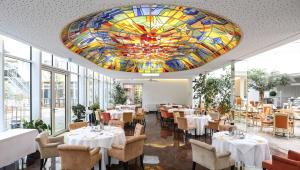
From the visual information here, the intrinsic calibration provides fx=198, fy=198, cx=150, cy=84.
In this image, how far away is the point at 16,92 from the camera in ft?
19.0

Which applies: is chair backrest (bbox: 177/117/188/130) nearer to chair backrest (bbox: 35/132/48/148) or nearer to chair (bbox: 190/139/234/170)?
chair (bbox: 190/139/234/170)

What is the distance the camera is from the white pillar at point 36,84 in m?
6.49

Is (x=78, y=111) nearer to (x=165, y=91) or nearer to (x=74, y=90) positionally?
(x=74, y=90)

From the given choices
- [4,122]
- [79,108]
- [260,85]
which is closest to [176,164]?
[4,122]

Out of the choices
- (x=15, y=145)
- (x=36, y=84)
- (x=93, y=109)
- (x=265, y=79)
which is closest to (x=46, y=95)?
(x=36, y=84)

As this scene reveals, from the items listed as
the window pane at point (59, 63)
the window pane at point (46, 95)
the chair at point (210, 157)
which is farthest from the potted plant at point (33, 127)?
the chair at point (210, 157)

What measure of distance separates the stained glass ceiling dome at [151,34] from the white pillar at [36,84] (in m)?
1.24

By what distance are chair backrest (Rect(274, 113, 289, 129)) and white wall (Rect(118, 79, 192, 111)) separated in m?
10.7

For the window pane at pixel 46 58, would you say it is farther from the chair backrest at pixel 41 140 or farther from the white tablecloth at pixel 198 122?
the white tablecloth at pixel 198 122

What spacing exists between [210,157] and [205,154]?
13 cm

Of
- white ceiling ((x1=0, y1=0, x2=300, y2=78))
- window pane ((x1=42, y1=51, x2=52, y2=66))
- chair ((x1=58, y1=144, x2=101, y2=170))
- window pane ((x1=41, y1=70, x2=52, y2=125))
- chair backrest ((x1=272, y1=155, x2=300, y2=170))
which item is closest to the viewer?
chair backrest ((x1=272, y1=155, x2=300, y2=170))

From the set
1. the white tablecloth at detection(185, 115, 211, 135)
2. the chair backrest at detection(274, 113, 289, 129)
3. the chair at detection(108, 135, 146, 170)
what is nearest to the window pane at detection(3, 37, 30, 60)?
the chair at detection(108, 135, 146, 170)

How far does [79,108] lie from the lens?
9.41 m

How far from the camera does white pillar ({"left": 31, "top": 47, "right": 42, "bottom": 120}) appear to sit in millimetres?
6488
